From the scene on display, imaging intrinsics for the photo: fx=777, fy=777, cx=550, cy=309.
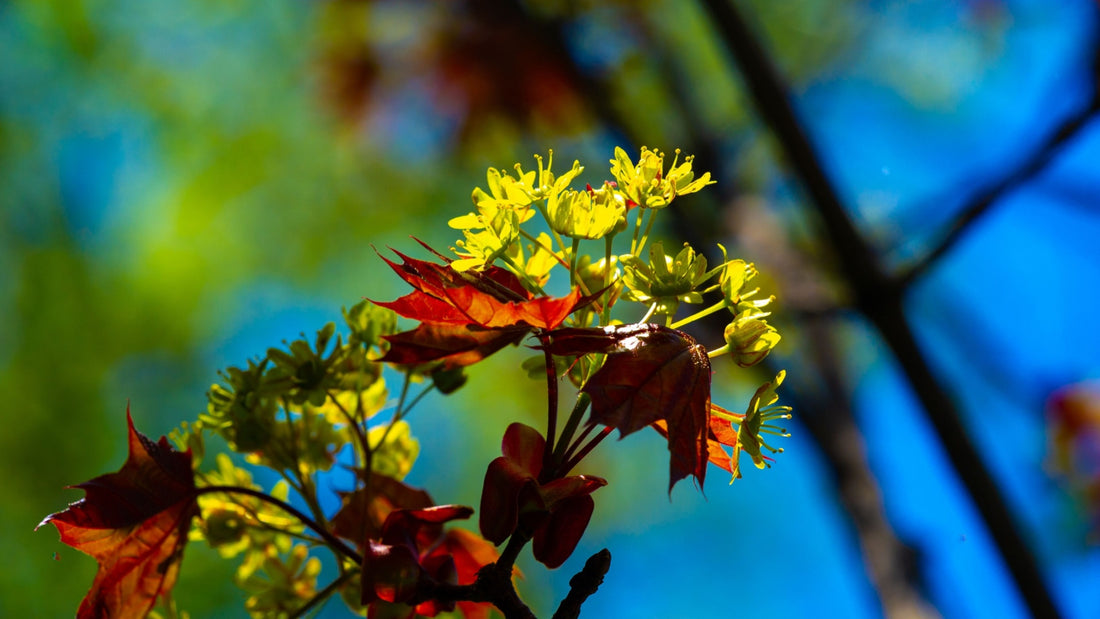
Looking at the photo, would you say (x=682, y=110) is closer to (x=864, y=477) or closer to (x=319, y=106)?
(x=864, y=477)

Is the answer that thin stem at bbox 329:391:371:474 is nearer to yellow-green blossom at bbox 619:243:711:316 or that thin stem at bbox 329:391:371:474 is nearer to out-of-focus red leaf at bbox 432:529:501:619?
out-of-focus red leaf at bbox 432:529:501:619

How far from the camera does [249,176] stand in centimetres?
406

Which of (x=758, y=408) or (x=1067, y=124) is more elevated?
(x=1067, y=124)

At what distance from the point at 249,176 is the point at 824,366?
10.5 ft

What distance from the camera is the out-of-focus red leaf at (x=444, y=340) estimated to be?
1.82ft

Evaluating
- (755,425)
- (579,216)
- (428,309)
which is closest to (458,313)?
(428,309)

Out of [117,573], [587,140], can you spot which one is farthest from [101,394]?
[117,573]

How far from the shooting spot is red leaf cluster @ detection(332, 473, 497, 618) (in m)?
0.55

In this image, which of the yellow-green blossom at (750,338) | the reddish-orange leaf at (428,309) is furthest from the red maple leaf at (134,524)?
the yellow-green blossom at (750,338)

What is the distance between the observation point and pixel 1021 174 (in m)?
1.01

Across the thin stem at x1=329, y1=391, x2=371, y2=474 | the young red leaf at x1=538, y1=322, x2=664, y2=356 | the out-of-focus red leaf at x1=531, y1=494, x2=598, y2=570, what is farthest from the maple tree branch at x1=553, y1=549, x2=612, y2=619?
the thin stem at x1=329, y1=391, x2=371, y2=474

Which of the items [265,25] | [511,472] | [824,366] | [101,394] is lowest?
[511,472]

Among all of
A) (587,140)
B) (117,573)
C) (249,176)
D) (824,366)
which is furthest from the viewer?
(249,176)

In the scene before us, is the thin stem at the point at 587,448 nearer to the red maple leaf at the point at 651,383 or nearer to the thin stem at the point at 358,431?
the red maple leaf at the point at 651,383
